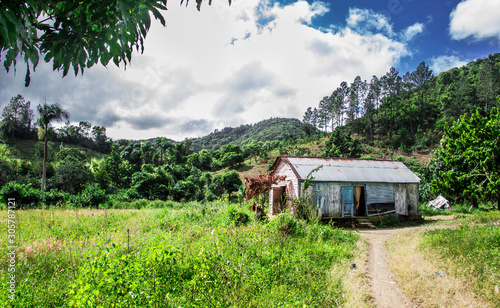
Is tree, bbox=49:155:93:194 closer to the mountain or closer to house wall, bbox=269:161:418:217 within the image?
house wall, bbox=269:161:418:217

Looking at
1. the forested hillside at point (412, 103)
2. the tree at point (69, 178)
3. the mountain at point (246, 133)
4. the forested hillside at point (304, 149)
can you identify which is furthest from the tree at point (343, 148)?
the mountain at point (246, 133)

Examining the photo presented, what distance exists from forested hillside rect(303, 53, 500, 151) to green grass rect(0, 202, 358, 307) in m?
67.5

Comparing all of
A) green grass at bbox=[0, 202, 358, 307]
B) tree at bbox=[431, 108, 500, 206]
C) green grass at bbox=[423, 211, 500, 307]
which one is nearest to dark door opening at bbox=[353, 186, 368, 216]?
tree at bbox=[431, 108, 500, 206]

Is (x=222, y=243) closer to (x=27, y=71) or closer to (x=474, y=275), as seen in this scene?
(x=27, y=71)

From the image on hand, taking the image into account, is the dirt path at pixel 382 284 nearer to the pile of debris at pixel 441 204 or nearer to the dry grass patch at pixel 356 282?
the dry grass patch at pixel 356 282

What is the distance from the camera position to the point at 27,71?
84.7 inches

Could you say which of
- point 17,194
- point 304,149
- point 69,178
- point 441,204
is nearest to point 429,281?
point 441,204

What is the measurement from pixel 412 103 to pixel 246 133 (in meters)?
108

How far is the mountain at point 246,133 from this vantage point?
490 feet

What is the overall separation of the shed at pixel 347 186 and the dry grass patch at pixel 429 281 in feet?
25.4

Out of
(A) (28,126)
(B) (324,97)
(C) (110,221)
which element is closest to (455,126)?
(C) (110,221)

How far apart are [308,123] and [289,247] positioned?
8917 cm

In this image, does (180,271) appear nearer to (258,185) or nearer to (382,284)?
(382,284)

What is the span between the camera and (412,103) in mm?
76875
